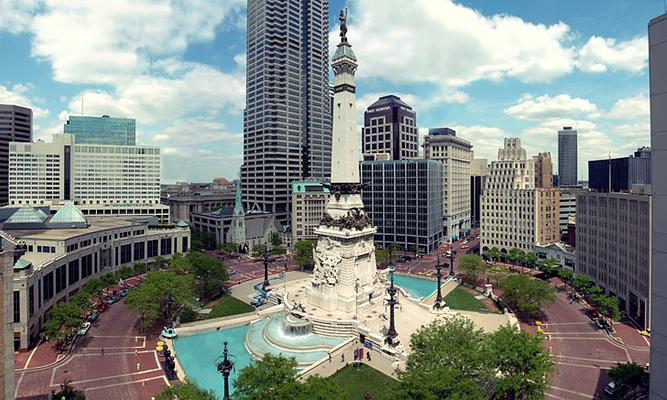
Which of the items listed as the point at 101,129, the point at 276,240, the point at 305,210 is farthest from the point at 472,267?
the point at 101,129

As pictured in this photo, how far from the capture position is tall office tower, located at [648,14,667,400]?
1980 cm

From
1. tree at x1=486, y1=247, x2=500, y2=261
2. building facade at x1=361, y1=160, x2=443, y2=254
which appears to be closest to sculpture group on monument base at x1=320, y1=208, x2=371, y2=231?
building facade at x1=361, y1=160, x2=443, y2=254

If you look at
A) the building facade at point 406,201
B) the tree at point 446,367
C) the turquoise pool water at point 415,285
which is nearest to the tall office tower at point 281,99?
the building facade at point 406,201

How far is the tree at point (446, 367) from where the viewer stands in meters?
26.4

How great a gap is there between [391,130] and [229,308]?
103271mm

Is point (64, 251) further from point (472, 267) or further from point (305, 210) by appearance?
point (472, 267)

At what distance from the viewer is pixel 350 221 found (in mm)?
63281

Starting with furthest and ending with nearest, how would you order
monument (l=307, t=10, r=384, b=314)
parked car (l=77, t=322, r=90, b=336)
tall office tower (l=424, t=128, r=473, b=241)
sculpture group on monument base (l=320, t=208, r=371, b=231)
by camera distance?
tall office tower (l=424, t=128, r=473, b=241) → sculpture group on monument base (l=320, t=208, r=371, b=231) → monument (l=307, t=10, r=384, b=314) → parked car (l=77, t=322, r=90, b=336)

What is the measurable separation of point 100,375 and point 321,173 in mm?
126474

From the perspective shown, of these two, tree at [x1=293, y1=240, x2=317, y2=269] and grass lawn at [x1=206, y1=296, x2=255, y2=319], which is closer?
grass lawn at [x1=206, y1=296, x2=255, y2=319]

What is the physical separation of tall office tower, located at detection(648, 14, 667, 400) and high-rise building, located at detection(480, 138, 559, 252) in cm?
8161

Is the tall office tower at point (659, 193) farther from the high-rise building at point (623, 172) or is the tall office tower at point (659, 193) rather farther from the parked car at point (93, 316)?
the parked car at point (93, 316)

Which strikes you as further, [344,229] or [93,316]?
[344,229]

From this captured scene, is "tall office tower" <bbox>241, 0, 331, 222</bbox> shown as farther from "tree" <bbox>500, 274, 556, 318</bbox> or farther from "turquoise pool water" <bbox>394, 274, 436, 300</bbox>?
"tree" <bbox>500, 274, 556, 318</bbox>
